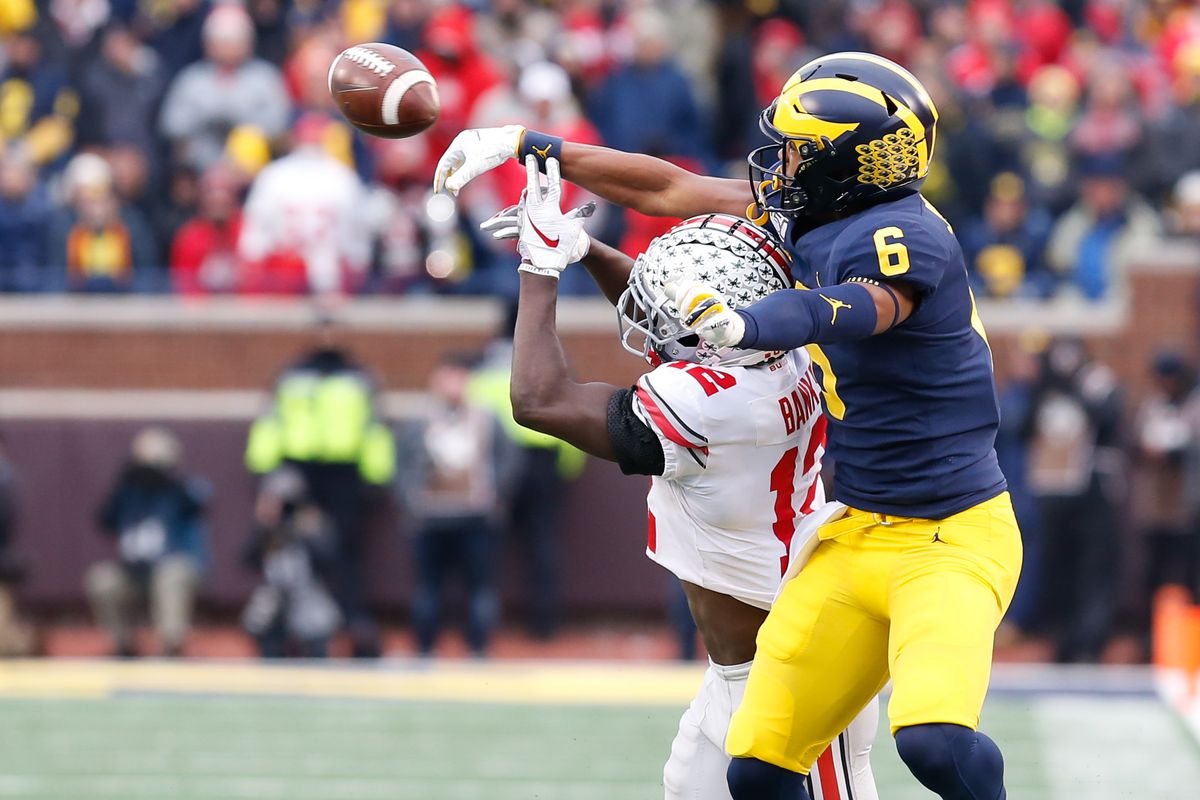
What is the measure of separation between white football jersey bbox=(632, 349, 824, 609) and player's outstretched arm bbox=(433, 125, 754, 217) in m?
0.54

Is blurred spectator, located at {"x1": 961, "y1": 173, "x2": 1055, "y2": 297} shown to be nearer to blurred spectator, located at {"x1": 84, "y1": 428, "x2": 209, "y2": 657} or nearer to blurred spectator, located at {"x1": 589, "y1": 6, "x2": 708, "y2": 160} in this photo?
blurred spectator, located at {"x1": 589, "y1": 6, "x2": 708, "y2": 160}

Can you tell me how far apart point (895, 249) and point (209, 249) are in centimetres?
743

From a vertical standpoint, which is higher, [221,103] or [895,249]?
[895,249]

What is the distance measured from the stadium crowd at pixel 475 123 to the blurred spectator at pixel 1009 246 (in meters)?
0.01

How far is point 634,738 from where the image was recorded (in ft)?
25.7

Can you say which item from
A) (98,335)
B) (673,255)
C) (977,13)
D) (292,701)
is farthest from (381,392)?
(673,255)

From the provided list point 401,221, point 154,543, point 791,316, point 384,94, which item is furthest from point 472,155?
point 401,221

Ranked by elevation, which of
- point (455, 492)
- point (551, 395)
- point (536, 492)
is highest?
point (551, 395)

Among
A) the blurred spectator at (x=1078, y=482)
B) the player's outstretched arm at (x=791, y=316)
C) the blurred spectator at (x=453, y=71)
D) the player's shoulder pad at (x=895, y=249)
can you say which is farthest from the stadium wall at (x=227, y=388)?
the player's outstretched arm at (x=791, y=316)

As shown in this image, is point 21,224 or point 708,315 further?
point 21,224

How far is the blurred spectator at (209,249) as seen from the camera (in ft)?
35.2

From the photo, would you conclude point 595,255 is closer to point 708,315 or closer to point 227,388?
point 708,315

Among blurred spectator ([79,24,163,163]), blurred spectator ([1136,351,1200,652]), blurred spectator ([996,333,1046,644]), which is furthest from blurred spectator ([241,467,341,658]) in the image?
blurred spectator ([1136,351,1200,652])

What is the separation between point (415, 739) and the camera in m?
7.84
